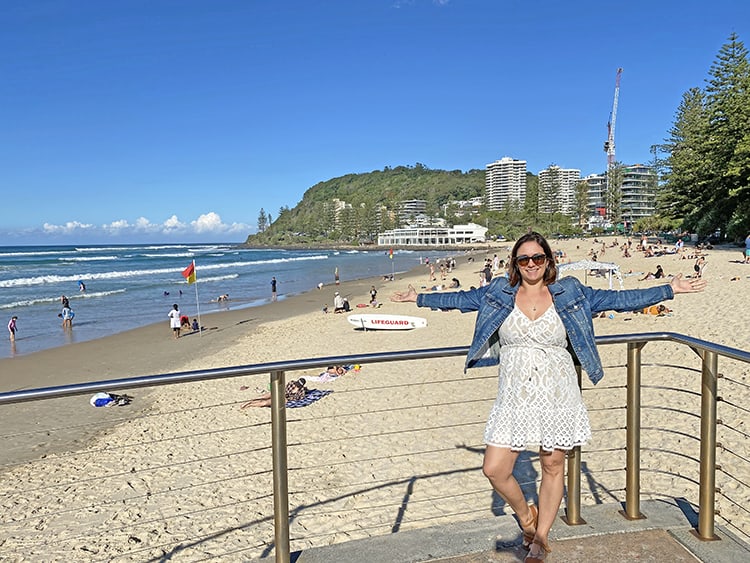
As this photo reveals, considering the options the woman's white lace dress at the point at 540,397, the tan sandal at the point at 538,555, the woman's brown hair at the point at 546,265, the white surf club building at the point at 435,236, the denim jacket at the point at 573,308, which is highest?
the white surf club building at the point at 435,236

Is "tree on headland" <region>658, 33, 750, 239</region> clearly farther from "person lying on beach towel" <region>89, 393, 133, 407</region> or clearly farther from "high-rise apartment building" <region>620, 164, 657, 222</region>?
"high-rise apartment building" <region>620, 164, 657, 222</region>

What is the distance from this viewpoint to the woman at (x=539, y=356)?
7.54 feet

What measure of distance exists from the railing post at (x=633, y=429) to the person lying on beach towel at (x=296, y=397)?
620 centimetres

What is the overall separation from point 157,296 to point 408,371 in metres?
22.6

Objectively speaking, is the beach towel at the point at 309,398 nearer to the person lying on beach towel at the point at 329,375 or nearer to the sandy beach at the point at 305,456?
the sandy beach at the point at 305,456

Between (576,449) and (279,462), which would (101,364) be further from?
(576,449)

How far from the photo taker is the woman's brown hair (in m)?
2.37

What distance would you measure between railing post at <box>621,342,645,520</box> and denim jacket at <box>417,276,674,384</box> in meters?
0.42

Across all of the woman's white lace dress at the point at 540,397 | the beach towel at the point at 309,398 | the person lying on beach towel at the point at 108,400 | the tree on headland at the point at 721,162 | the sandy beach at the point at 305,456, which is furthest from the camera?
the tree on headland at the point at 721,162

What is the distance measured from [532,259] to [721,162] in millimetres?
36260

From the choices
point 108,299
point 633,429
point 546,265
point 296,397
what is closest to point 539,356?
point 546,265

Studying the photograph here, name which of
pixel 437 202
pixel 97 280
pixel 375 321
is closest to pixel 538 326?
pixel 375 321

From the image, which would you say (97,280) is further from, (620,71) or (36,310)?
(620,71)

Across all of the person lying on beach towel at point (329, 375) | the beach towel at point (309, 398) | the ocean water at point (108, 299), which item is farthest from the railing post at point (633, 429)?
the ocean water at point (108, 299)
